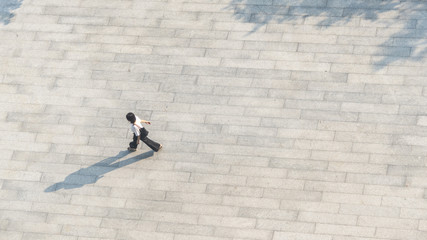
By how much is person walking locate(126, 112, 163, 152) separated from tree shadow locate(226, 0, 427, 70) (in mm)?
4044

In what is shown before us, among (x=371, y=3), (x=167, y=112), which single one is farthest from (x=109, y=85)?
(x=371, y=3)

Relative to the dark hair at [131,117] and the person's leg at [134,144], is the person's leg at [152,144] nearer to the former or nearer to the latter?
the person's leg at [134,144]

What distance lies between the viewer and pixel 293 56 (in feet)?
47.2

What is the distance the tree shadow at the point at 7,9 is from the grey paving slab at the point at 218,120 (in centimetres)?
23

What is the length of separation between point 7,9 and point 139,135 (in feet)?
21.1

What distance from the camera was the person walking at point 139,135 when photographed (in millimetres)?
12817

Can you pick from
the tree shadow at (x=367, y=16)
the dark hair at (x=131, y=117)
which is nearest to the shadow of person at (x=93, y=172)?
the dark hair at (x=131, y=117)

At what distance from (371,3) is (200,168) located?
626 centimetres

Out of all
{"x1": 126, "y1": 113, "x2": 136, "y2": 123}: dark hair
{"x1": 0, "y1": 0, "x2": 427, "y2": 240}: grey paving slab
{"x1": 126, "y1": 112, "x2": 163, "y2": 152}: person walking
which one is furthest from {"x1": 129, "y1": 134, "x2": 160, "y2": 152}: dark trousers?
{"x1": 126, "y1": 113, "x2": 136, "y2": 123}: dark hair

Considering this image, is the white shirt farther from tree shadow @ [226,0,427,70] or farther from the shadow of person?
tree shadow @ [226,0,427,70]

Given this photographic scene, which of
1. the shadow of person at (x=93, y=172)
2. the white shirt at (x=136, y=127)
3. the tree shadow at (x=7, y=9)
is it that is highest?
the tree shadow at (x=7, y=9)

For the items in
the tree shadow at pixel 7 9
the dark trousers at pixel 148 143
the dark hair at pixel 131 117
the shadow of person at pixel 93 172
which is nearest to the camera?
the dark hair at pixel 131 117

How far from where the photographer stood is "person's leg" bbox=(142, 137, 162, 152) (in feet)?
43.3

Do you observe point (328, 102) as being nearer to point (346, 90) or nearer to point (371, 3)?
point (346, 90)
